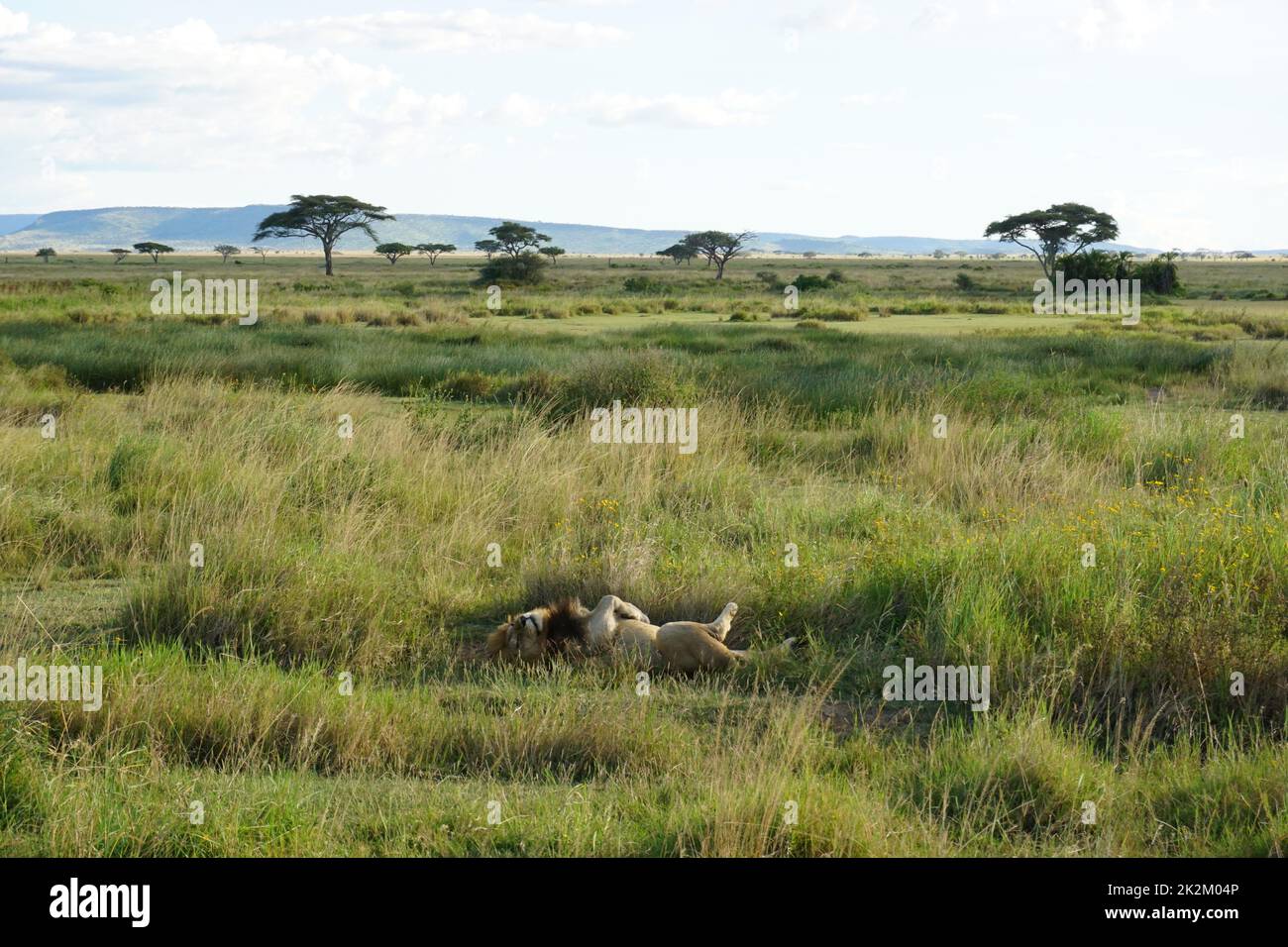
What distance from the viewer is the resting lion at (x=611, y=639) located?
19.9 feet

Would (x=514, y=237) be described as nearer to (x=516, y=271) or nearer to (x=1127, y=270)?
(x=516, y=271)

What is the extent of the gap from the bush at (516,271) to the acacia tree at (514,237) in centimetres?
1202

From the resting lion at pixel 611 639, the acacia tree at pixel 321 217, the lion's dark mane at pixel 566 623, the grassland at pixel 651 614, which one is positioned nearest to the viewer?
the grassland at pixel 651 614

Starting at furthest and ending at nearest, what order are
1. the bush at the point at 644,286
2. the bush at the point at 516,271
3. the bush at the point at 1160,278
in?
the bush at the point at 516,271, the bush at the point at 644,286, the bush at the point at 1160,278

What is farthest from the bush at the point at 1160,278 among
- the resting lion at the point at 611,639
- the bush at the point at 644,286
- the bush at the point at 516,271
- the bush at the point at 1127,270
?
the resting lion at the point at 611,639

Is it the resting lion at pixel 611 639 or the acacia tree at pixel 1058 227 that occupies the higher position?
the acacia tree at pixel 1058 227

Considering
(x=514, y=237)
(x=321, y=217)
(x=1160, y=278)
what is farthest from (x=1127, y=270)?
(x=321, y=217)

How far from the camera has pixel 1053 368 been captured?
1922cm

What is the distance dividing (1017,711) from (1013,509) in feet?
10.9

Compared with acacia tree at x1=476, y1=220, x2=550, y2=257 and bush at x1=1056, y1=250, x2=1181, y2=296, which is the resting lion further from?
acacia tree at x1=476, y1=220, x2=550, y2=257

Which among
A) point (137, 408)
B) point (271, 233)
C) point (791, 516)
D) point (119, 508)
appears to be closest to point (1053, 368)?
point (791, 516)

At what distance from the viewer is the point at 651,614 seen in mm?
6977

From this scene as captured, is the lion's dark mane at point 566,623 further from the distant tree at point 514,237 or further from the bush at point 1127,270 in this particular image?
the distant tree at point 514,237

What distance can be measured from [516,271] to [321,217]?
799 inches
